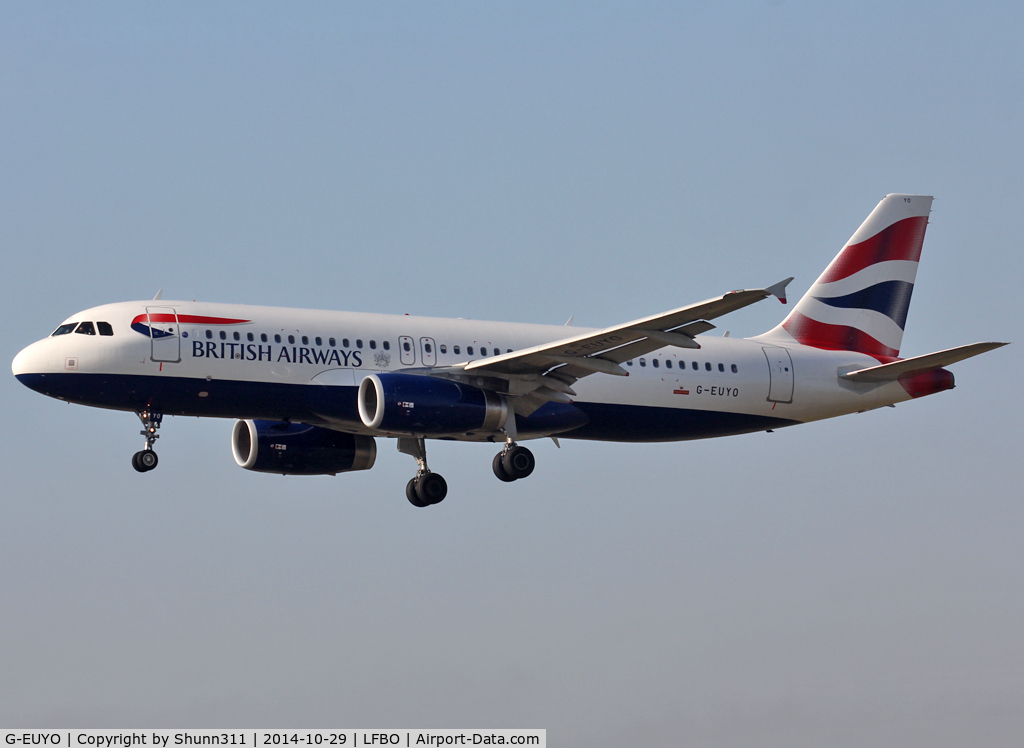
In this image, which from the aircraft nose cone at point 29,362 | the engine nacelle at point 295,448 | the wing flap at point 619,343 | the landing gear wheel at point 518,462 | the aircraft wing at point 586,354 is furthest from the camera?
the engine nacelle at point 295,448

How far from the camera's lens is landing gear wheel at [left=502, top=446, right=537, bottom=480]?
40375 millimetres

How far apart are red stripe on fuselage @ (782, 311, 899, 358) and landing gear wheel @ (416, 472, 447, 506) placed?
1188cm

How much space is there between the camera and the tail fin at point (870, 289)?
46688mm

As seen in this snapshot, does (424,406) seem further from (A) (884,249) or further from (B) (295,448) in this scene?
(A) (884,249)

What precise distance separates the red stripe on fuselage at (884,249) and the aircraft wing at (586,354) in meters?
11.1

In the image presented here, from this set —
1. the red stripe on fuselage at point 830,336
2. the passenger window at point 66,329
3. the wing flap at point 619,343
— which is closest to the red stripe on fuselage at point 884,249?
the red stripe on fuselage at point 830,336

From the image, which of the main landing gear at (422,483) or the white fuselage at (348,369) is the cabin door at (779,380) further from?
the main landing gear at (422,483)

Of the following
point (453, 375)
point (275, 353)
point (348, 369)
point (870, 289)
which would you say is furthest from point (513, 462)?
point (870, 289)

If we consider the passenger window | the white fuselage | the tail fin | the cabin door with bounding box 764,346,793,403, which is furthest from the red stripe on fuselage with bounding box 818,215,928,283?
the passenger window

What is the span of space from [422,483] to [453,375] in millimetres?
4804

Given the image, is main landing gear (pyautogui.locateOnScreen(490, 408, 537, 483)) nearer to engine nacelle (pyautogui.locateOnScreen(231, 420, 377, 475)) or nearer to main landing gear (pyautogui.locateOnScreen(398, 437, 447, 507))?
main landing gear (pyautogui.locateOnScreen(398, 437, 447, 507))

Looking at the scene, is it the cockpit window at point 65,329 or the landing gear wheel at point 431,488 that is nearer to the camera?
the cockpit window at point 65,329

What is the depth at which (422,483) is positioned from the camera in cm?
4322

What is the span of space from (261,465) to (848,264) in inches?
766
